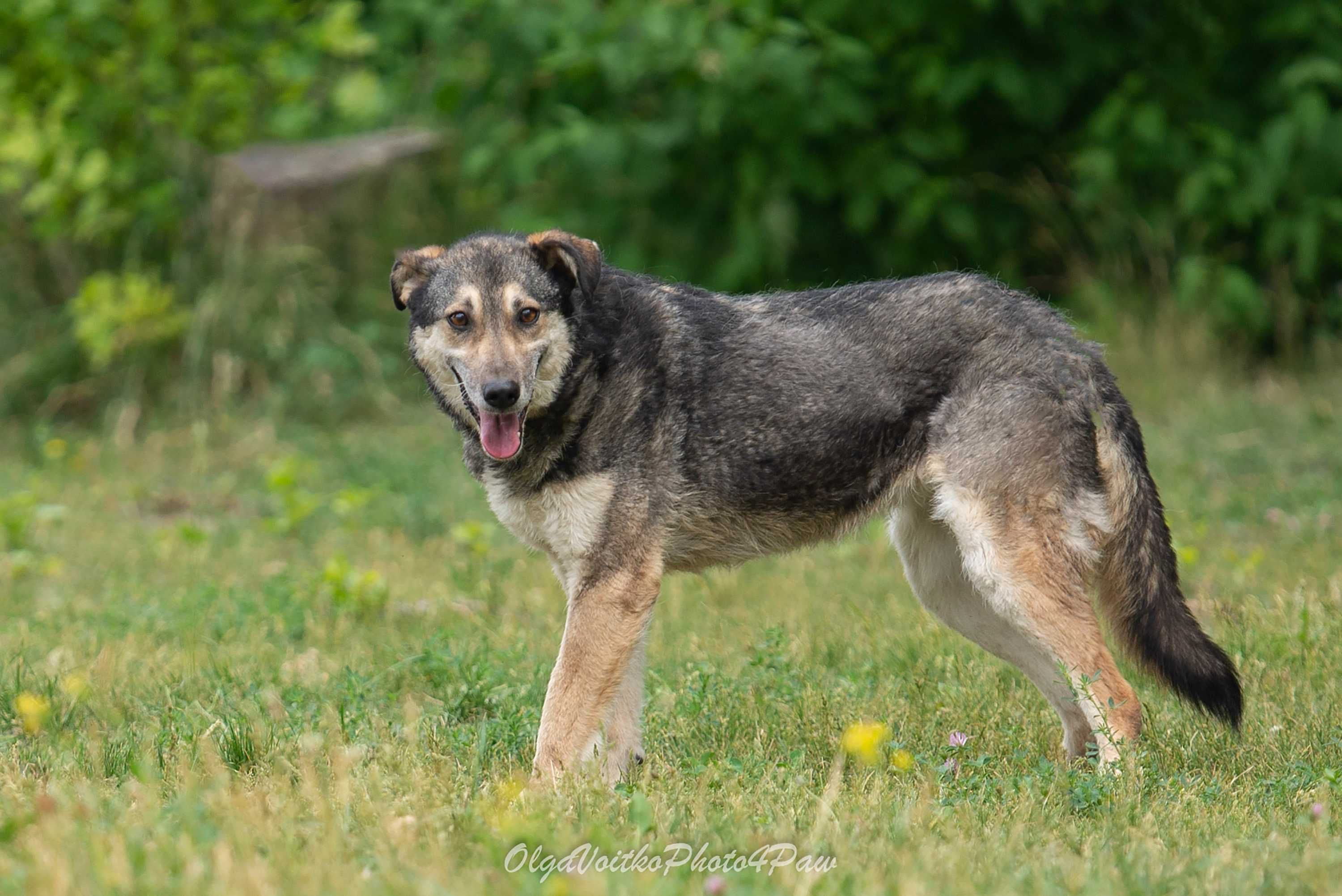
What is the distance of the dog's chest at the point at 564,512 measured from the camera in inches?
183

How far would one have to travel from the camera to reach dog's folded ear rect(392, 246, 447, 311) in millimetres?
5031

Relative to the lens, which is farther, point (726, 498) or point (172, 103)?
point (172, 103)

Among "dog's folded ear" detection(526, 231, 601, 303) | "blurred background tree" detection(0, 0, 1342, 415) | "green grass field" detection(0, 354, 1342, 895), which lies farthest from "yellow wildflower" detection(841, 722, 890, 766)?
"blurred background tree" detection(0, 0, 1342, 415)

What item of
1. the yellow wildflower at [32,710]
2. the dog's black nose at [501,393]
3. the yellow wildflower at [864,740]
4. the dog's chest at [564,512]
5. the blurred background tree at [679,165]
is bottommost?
the blurred background tree at [679,165]

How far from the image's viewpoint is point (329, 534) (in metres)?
8.32

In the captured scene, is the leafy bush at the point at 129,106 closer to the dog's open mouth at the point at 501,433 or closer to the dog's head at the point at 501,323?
the dog's head at the point at 501,323

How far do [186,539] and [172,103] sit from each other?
19.3ft

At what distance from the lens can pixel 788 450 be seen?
16.1 feet

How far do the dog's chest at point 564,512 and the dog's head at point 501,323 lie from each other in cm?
17

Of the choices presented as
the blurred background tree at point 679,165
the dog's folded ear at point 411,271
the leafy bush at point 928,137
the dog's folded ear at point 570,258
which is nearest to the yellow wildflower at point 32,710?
the dog's folded ear at point 411,271

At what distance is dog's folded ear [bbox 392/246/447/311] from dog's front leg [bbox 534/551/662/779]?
1201 millimetres

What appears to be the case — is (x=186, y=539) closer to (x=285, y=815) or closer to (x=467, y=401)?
(x=467, y=401)

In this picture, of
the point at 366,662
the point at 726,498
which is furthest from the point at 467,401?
the point at 366,662

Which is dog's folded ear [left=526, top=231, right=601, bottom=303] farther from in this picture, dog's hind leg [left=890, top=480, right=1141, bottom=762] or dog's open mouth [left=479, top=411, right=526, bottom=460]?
dog's hind leg [left=890, top=480, right=1141, bottom=762]
